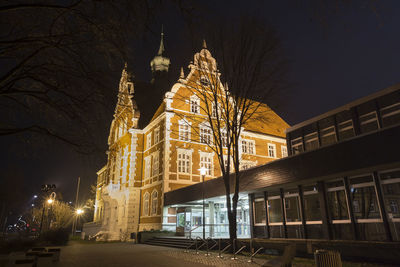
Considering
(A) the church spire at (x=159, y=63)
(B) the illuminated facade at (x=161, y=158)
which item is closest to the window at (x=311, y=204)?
(B) the illuminated facade at (x=161, y=158)

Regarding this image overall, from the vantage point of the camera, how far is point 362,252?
10.8 m

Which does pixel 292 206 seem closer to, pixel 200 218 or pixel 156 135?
pixel 200 218

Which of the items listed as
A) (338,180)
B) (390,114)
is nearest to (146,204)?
(338,180)

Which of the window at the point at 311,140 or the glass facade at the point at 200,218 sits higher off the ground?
the window at the point at 311,140

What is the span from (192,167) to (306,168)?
16.9 m

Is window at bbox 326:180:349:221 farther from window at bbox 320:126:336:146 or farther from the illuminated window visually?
the illuminated window

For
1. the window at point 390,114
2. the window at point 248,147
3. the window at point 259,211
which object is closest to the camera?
the window at point 390,114

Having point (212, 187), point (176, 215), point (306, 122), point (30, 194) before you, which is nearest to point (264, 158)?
point (176, 215)

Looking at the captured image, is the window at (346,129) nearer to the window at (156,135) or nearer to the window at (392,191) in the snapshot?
the window at (392,191)

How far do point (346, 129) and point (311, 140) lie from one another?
2442 millimetres

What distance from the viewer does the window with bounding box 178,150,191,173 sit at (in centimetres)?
2892

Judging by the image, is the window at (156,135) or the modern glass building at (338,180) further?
the window at (156,135)

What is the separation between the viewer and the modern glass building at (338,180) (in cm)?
1123

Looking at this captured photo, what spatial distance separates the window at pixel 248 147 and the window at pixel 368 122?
20171 mm
